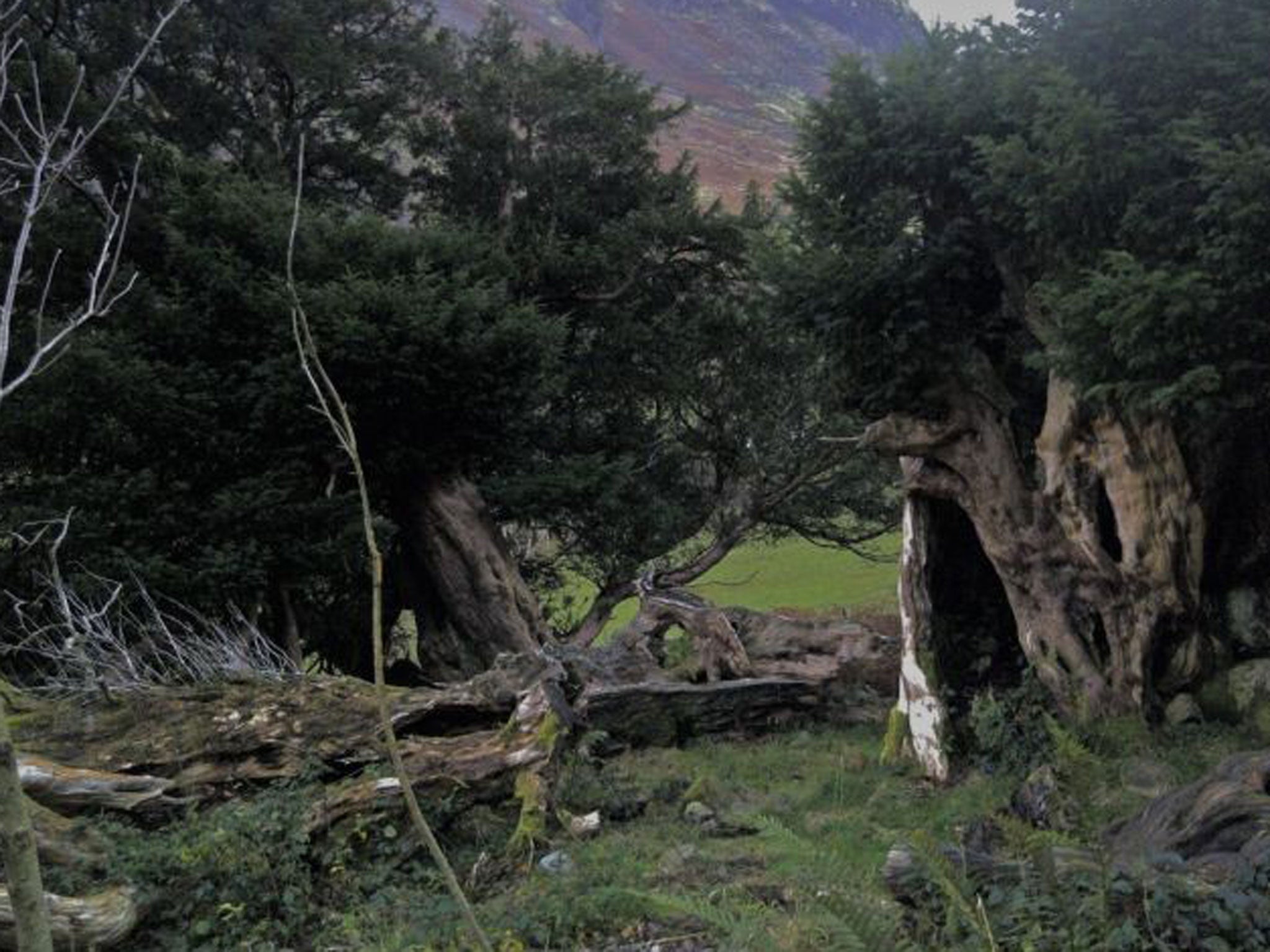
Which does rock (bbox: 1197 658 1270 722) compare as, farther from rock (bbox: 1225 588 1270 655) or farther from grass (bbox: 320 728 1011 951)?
grass (bbox: 320 728 1011 951)

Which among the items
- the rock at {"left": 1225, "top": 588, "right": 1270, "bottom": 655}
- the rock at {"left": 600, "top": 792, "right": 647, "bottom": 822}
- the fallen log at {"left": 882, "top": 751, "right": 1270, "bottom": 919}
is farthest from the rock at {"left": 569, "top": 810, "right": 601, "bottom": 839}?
the rock at {"left": 1225, "top": 588, "right": 1270, "bottom": 655}

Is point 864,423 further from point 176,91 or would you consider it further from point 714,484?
point 176,91

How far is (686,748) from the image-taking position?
12445 millimetres

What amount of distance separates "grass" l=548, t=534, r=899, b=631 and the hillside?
34.2 metres

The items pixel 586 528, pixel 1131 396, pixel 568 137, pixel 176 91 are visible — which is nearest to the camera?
pixel 1131 396

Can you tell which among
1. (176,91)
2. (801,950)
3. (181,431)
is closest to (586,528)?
(181,431)

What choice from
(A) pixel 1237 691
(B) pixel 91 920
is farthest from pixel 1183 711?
(B) pixel 91 920

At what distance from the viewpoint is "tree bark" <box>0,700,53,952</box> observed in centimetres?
200

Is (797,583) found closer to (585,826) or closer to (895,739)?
(895,739)

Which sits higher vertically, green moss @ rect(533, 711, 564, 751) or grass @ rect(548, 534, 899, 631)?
green moss @ rect(533, 711, 564, 751)

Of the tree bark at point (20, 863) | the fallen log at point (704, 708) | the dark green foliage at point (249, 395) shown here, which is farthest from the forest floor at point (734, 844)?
the dark green foliage at point (249, 395)

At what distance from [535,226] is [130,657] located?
1106 cm

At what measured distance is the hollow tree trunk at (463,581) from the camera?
15.0 meters

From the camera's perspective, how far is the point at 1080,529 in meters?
10.2
